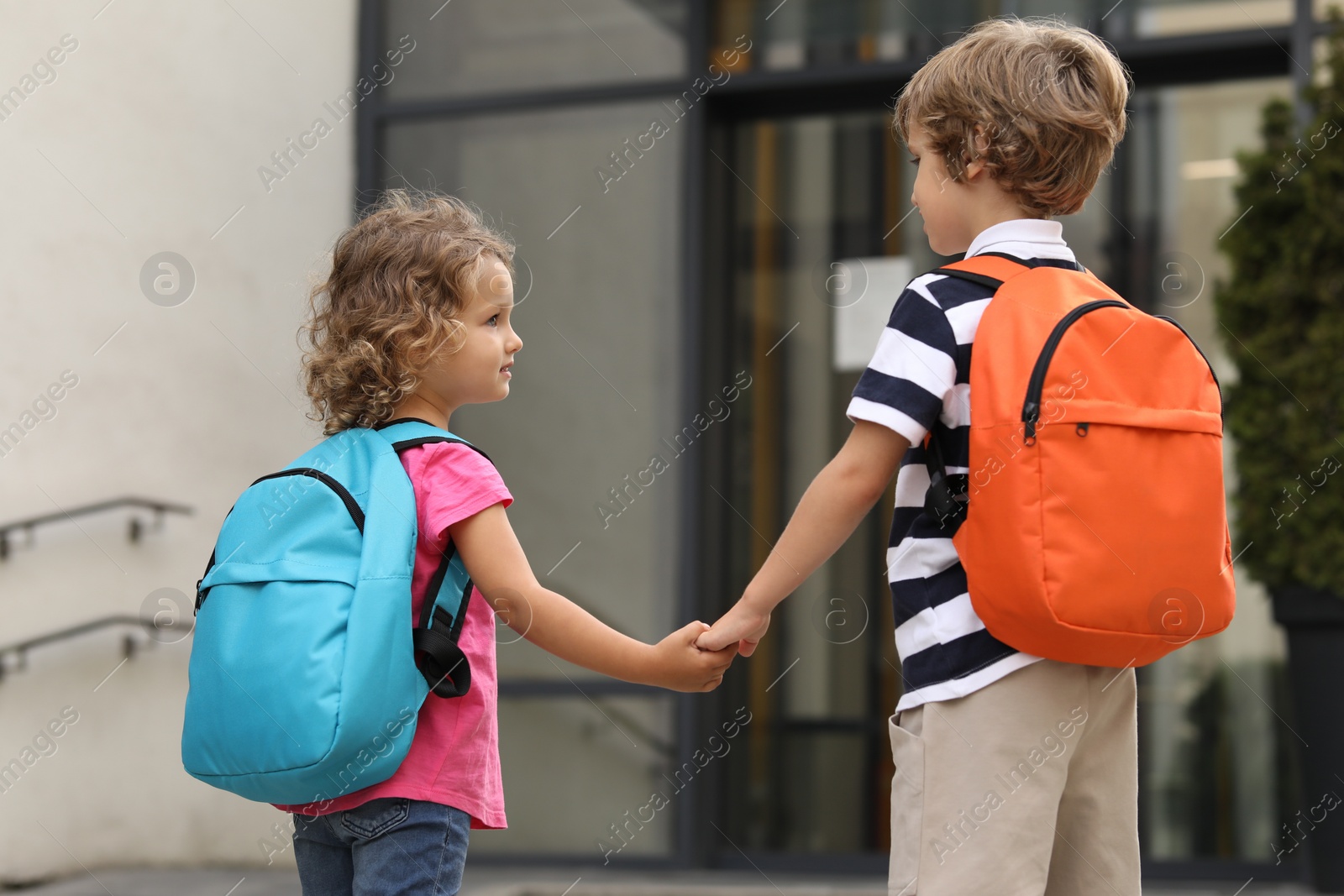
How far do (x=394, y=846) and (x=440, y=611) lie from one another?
299 mm

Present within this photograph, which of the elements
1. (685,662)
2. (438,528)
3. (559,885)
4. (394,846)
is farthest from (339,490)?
(559,885)

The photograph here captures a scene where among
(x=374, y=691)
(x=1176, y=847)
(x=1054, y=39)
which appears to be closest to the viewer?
(x=374, y=691)

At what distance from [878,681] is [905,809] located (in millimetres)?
3237

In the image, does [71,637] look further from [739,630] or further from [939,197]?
[939,197]

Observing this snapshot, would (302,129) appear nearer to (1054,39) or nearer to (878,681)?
(878,681)

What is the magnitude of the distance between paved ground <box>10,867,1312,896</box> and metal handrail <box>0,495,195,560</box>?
1042mm

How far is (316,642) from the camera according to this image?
1593 mm

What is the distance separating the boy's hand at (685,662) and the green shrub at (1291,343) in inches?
97.1

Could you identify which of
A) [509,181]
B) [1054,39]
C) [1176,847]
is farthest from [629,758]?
[1054,39]

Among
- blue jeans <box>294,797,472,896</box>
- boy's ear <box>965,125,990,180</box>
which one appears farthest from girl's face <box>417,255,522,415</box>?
boy's ear <box>965,125,990,180</box>

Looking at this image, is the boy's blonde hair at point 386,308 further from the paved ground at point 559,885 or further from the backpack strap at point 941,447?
the paved ground at point 559,885

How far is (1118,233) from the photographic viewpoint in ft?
15.5

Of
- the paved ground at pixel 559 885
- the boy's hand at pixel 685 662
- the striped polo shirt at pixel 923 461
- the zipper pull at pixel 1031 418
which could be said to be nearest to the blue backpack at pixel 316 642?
the boy's hand at pixel 685 662

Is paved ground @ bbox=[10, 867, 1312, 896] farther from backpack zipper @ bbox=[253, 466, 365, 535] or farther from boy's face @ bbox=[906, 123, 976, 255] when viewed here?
boy's face @ bbox=[906, 123, 976, 255]
